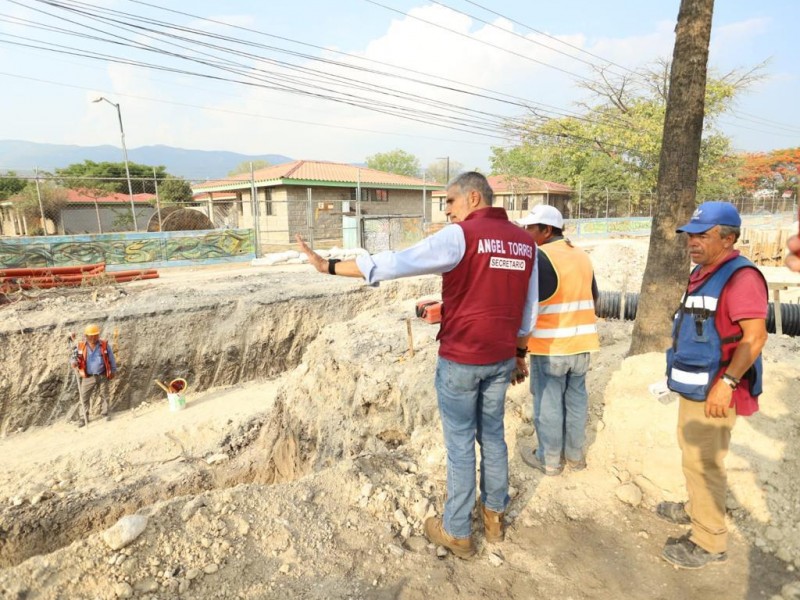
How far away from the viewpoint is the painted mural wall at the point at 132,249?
44.2 ft

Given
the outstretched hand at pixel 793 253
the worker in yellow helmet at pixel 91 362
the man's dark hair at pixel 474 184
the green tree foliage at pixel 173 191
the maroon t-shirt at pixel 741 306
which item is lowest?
the worker in yellow helmet at pixel 91 362

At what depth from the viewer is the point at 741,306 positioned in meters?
Result: 2.22

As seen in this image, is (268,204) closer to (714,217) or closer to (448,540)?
(448,540)

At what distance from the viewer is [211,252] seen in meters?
16.6

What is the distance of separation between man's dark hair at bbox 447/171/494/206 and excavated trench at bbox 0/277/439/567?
5.18 meters

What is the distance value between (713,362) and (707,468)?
0.58 m

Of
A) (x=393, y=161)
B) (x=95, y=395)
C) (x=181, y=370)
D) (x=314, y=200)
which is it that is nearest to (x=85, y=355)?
(x=95, y=395)

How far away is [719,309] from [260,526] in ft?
8.87

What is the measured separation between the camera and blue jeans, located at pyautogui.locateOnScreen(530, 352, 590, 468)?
3189mm

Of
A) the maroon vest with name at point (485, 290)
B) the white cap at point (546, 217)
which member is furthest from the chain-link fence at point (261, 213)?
the maroon vest with name at point (485, 290)

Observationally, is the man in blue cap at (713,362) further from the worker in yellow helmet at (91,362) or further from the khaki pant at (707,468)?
the worker in yellow helmet at (91,362)

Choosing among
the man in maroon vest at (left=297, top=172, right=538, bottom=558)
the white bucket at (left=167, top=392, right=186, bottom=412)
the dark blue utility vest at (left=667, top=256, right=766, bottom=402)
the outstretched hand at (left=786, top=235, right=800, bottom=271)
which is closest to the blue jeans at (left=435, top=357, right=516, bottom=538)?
the man in maroon vest at (left=297, top=172, right=538, bottom=558)

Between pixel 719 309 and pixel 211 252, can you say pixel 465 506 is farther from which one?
pixel 211 252

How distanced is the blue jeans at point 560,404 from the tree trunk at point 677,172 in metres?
1.66
